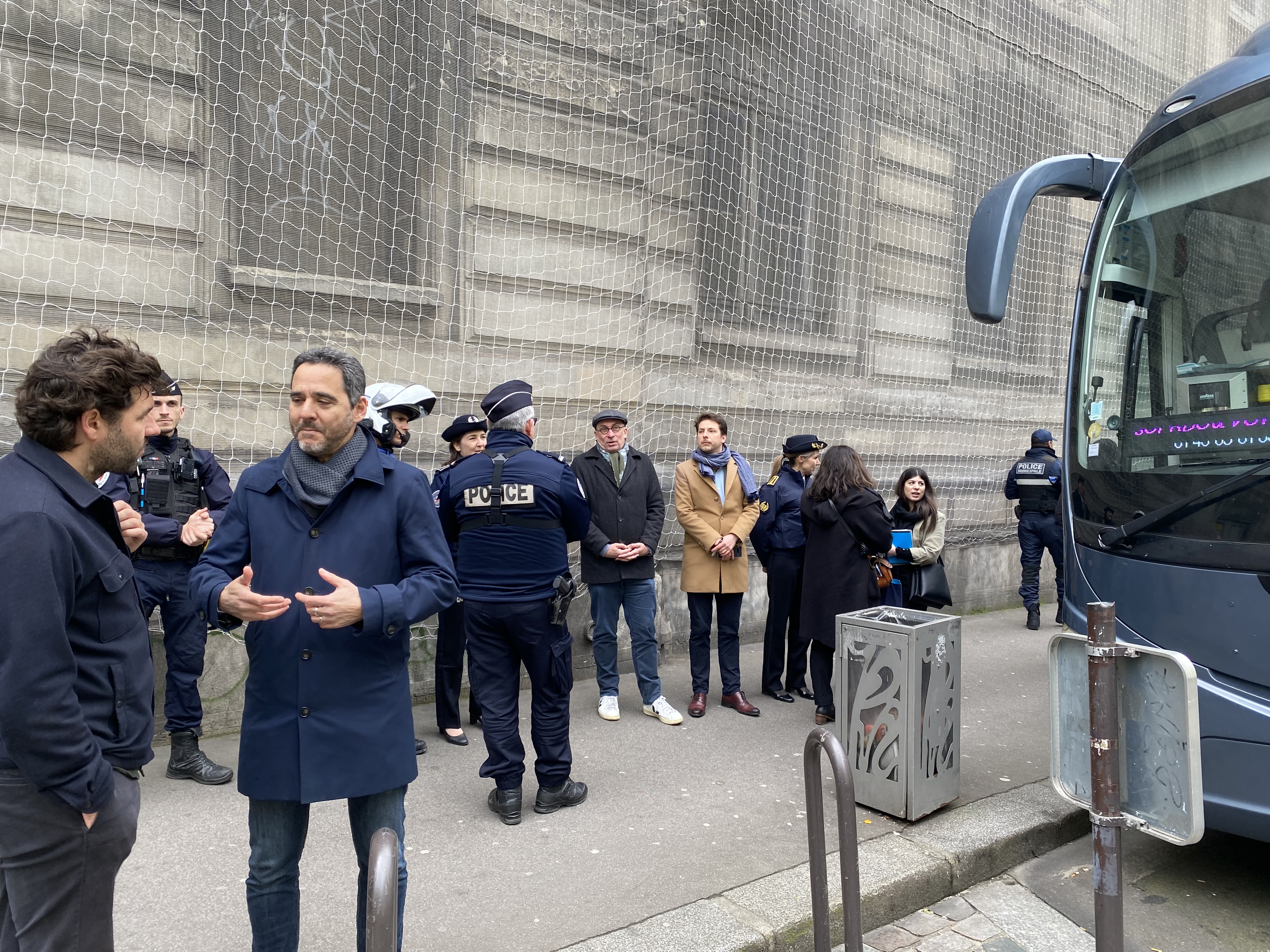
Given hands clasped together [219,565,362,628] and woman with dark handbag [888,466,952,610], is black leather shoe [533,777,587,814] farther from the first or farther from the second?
woman with dark handbag [888,466,952,610]

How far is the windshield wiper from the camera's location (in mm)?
3480

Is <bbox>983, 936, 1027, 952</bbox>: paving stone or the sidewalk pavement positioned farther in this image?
<bbox>983, 936, 1027, 952</bbox>: paving stone

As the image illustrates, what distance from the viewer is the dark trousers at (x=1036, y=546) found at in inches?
366

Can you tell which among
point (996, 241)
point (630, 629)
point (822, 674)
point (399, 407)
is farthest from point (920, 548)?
point (399, 407)

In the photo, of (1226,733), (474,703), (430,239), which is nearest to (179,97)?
(430,239)

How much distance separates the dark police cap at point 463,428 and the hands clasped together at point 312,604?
298 centimetres

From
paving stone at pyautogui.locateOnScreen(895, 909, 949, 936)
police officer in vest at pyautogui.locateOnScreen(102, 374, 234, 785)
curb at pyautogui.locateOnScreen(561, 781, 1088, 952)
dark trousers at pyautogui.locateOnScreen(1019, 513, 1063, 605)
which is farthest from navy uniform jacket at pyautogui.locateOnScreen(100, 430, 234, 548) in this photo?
dark trousers at pyautogui.locateOnScreen(1019, 513, 1063, 605)

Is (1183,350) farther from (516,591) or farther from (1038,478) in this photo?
(1038,478)

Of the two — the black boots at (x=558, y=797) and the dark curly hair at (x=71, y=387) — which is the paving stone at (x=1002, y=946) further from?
the dark curly hair at (x=71, y=387)

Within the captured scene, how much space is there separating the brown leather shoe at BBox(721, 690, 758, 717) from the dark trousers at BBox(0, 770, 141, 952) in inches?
172

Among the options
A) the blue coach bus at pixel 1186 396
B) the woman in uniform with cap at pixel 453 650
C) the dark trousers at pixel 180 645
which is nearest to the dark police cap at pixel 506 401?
the woman in uniform with cap at pixel 453 650

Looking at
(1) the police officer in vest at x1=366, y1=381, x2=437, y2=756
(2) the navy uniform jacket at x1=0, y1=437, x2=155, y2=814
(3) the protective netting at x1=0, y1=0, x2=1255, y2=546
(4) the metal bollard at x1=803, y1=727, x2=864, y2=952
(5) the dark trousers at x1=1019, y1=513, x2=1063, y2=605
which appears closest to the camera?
(2) the navy uniform jacket at x1=0, y1=437, x2=155, y2=814

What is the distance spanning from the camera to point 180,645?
4680 mm

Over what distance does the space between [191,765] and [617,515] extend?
2.59 metres
